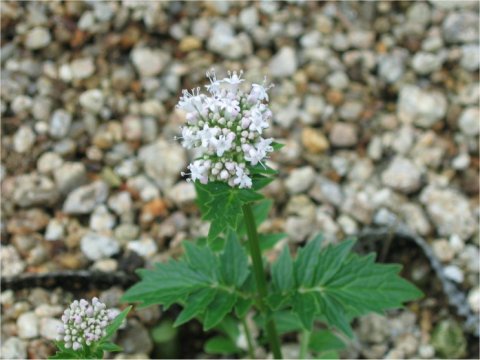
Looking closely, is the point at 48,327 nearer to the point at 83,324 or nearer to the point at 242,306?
the point at 83,324

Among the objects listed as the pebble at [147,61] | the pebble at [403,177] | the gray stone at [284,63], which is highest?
the pebble at [147,61]

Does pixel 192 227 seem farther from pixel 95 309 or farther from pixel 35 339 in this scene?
pixel 95 309

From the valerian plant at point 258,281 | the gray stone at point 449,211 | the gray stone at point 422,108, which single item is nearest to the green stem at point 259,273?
the valerian plant at point 258,281

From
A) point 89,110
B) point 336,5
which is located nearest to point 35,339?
point 89,110

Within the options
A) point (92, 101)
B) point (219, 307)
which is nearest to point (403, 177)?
point (219, 307)

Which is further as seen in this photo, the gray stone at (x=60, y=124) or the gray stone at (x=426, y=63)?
the gray stone at (x=426, y=63)

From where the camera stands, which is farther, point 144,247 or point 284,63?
point 284,63

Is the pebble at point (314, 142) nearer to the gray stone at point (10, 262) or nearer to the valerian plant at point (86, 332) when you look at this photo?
the gray stone at point (10, 262)
